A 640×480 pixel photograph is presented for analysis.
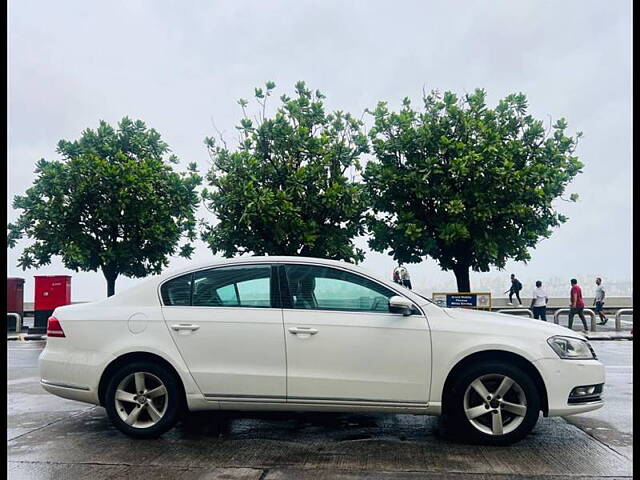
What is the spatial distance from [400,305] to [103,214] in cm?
2415

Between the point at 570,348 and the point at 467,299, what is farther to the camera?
the point at 467,299

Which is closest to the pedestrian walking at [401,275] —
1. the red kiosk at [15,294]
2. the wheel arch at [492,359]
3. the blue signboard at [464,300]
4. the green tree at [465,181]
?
the blue signboard at [464,300]

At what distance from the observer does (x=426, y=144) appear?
2591 cm

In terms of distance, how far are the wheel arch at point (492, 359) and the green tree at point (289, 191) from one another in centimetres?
2012

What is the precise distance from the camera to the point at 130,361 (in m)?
5.38

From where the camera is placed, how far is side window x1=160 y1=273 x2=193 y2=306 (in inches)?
217

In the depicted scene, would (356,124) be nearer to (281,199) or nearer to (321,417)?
(281,199)

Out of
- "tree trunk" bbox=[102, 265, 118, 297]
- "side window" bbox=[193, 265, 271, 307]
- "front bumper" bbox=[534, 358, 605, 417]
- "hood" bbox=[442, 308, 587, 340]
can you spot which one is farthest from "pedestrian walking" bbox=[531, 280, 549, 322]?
"tree trunk" bbox=[102, 265, 118, 297]

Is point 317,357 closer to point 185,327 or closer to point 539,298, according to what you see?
point 185,327

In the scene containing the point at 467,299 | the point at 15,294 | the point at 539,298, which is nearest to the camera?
the point at 467,299

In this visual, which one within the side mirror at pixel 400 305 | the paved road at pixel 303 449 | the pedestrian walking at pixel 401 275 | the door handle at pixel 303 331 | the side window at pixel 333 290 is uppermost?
the pedestrian walking at pixel 401 275

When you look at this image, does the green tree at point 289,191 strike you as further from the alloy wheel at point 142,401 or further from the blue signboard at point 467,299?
the alloy wheel at point 142,401

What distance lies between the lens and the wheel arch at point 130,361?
5.33 m

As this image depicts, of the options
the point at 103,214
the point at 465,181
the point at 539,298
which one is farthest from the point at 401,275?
the point at 103,214
